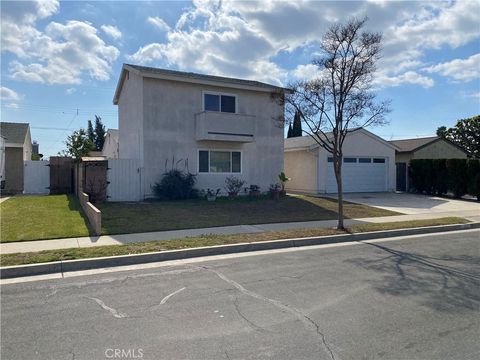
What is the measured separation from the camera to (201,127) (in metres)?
18.4

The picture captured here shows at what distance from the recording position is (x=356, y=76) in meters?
11.5

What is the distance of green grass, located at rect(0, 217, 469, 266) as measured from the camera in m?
7.43

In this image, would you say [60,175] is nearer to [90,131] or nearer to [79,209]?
[79,209]

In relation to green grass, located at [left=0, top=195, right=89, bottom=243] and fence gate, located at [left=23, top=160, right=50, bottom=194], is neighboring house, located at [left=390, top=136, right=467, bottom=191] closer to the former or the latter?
green grass, located at [left=0, top=195, right=89, bottom=243]

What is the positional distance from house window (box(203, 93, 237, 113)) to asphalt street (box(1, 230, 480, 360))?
1280 centimetres

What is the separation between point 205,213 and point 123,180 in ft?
17.3

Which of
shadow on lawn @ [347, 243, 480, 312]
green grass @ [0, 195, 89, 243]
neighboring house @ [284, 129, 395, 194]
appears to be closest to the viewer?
shadow on lawn @ [347, 243, 480, 312]

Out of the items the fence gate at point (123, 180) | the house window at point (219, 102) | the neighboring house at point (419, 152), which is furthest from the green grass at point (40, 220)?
the neighboring house at point (419, 152)

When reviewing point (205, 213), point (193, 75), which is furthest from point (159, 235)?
point (193, 75)

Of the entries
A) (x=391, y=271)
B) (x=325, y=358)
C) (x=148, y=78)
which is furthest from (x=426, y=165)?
(x=325, y=358)

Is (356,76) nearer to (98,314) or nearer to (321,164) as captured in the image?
(98,314)

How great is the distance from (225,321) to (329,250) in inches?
190

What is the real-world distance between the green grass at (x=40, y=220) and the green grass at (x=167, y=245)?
197 cm

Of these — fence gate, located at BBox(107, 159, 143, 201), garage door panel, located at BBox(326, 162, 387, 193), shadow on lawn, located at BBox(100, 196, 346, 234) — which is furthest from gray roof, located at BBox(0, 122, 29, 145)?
garage door panel, located at BBox(326, 162, 387, 193)
